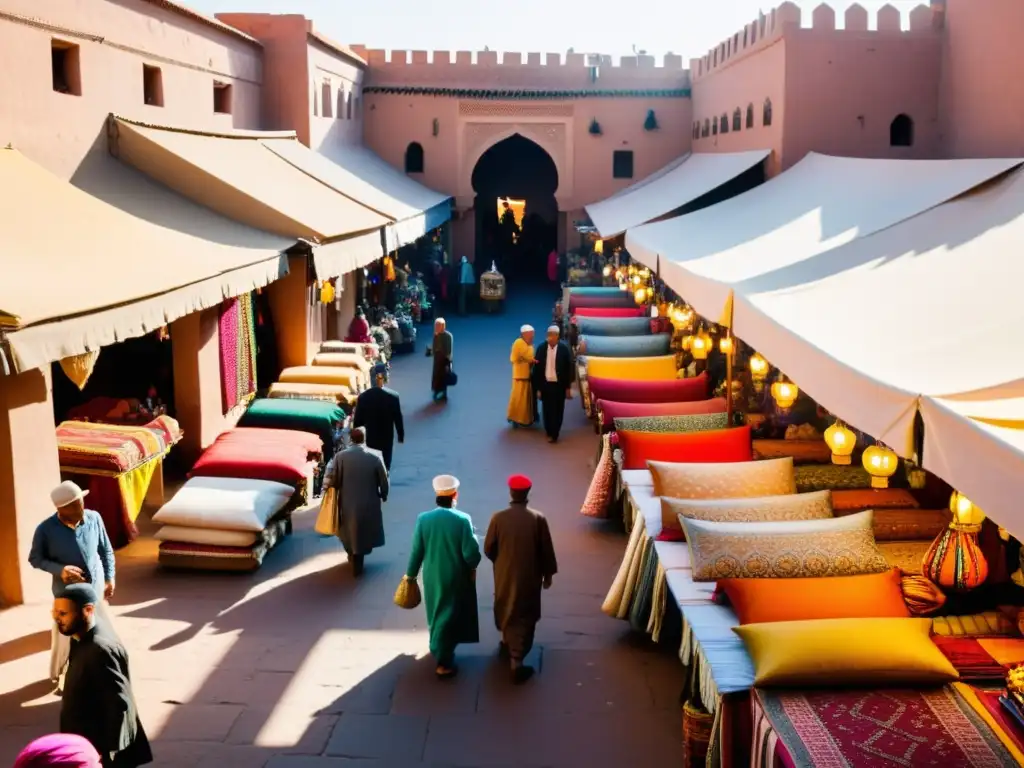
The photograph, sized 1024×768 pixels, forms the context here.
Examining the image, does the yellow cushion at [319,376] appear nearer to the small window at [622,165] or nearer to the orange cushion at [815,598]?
the orange cushion at [815,598]

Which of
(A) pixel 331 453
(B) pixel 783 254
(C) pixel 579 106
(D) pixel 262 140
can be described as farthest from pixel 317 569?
(C) pixel 579 106

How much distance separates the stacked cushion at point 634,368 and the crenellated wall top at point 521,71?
42.5ft

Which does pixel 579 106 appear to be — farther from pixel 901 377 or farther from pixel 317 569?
pixel 901 377

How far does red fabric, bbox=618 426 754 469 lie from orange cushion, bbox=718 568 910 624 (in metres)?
2.55

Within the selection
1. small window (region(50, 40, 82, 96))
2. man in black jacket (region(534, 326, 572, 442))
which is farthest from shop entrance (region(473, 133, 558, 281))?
small window (region(50, 40, 82, 96))

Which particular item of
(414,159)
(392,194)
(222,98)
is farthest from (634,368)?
(414,159)

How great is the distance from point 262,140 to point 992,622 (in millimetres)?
11656

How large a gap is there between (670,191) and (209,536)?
11976mm

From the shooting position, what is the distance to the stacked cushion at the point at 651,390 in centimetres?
1033

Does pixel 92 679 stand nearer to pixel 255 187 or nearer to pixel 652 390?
pixel 652 390

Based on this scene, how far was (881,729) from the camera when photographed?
4.44 metres

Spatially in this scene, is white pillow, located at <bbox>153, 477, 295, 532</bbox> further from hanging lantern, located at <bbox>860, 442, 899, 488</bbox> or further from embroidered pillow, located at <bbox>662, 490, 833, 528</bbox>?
hanging lantern, located at <bbox>860, 442, 899, 488</bbox>

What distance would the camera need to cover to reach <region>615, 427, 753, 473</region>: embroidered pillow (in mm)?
8102

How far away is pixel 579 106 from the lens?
2342cm
